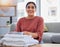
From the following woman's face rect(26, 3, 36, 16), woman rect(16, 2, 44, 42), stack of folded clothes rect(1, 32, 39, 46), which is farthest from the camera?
woman's face rect(26, 3, 36, 16)

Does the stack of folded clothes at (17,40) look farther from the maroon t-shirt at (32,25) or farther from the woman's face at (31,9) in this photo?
the woman's face at (31,9)

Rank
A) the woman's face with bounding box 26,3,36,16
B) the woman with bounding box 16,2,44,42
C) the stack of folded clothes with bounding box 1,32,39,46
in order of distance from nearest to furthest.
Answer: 1. the stack of folded clothes with bounding box 1,32,39,46
2. the woman with bounding box 16,2,44,42
3. the woman's face with bounding box 26,3,36,16

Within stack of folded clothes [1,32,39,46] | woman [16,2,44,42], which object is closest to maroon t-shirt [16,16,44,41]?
woman [16,2,44,42]

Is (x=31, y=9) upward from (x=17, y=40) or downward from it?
upward

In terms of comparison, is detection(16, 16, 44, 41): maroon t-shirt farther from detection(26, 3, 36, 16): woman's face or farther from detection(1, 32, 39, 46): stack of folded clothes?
detection(1, 32, 39, 46): stack of folded clothes

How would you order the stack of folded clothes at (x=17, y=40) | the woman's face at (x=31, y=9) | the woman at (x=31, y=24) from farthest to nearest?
1. the woman's face at (x=31, y=9)
2. the woman at (x=31, y=24)
3. the stack of folded clothes at (x=17, y=40)

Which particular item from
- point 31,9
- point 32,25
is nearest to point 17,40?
point 32,25

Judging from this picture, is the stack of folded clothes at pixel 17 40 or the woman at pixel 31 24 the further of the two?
A: the woman at pixel 31 24

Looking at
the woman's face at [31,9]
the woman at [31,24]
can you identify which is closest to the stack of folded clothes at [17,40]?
the woman at [31,24]

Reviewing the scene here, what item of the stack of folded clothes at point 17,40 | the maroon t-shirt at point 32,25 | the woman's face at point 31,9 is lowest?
the stack of folded clothes at point 17,40

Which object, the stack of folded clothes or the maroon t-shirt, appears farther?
the maroon t-shirt

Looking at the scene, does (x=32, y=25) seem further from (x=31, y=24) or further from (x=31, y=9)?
(x=31, y=9)

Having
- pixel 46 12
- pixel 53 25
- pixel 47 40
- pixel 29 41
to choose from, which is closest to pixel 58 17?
pixel 46 12

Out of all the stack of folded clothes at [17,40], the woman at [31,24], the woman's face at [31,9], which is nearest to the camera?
the stack of folded clothes at [17,40]
